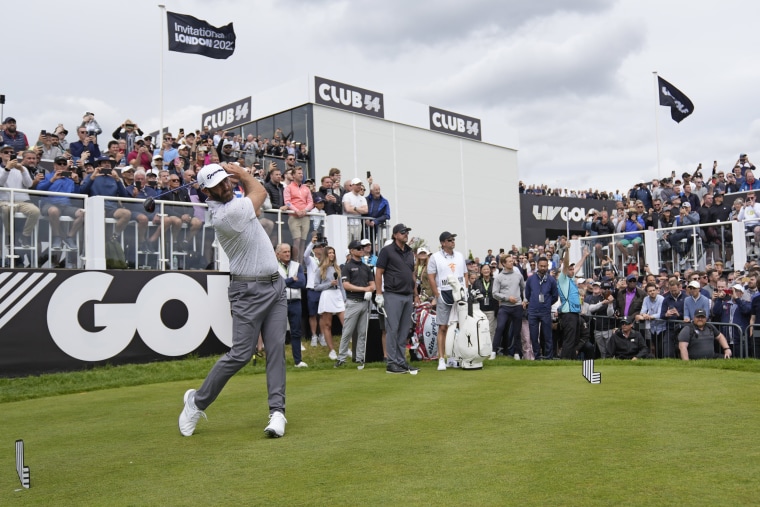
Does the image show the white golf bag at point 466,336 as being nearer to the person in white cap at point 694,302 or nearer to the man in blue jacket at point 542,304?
the man in blue jacket at point 542,304

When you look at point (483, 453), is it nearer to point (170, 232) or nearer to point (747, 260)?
point (170, 232)

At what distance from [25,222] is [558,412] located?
34.1 ft

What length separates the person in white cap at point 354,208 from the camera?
18.8m

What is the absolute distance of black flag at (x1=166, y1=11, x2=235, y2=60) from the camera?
2272 cm

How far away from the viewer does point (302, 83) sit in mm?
34938

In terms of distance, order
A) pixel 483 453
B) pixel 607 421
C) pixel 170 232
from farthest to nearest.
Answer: pixel 170 232, pixel 607 421, pixel 483 453

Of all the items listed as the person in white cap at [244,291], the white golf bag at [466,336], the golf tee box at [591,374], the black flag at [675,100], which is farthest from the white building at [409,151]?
the person in white cap at [244,291]

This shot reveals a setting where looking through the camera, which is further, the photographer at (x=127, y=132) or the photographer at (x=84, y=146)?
the photographer at (x=127, y=132)

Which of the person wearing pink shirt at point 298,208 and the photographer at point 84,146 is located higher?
the photographer at point 84,146

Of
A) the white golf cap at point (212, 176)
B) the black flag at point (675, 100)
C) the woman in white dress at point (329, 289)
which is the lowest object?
the woman in white dress at point (329, 289)

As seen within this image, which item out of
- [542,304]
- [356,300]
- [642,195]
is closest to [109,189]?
[356,300]

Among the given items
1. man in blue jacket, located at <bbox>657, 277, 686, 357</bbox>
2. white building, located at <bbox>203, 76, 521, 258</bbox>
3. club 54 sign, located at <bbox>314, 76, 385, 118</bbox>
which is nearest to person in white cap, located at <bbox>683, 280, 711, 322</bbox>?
man in blue jacket, located at <bbox>657, 277, 686, 357</bbox>

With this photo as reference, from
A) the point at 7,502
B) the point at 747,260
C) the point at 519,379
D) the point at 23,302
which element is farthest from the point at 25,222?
the point at 747,260

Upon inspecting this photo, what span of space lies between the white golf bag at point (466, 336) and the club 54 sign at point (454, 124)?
1205 inches
